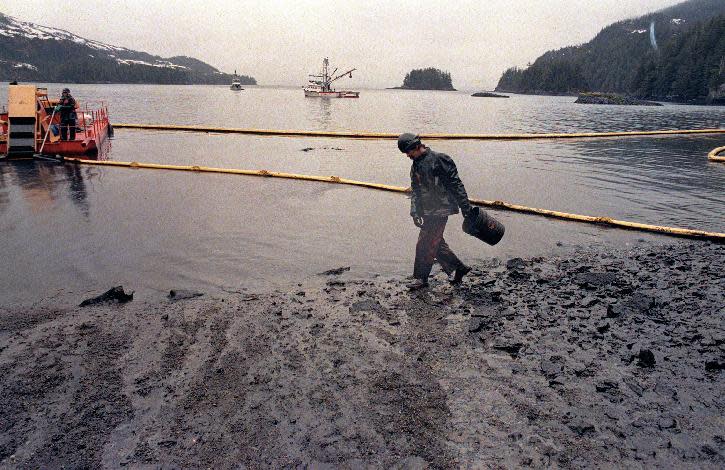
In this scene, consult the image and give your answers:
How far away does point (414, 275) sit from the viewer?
607 centimetres

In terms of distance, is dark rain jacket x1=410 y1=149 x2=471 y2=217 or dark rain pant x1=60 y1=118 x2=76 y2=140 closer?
dark rain jacket x1=410 y1=149 x2=471 y2=217

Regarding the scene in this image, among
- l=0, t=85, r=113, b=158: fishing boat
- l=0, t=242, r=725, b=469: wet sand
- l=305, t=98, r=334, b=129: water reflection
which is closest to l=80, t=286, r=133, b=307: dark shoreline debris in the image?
l=0, t=242, r=725, b=469: wet sand

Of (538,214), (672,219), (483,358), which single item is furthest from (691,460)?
(672,219)

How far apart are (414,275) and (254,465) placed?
3.57 metres

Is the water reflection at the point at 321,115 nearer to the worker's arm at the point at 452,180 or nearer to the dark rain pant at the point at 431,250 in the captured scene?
the dark rain pant at the point at 431,250

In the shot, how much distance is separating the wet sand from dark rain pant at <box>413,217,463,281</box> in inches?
11.4

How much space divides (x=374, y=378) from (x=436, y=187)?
8.84 feet

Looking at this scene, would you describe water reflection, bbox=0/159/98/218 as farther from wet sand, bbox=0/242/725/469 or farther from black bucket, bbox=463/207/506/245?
black bucket, bbox=463/207/506/245

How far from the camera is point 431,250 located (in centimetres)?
582

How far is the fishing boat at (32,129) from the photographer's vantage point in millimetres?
14594

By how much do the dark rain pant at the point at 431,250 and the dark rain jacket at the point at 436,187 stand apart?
15 centimetres

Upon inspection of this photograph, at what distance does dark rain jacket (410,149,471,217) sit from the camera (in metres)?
5.55

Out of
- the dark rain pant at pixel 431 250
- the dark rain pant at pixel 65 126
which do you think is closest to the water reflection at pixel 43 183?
the dark rain pant at pixel 65 126

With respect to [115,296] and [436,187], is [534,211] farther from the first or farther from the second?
[115,296]
